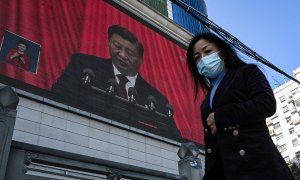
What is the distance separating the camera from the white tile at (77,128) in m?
10.2

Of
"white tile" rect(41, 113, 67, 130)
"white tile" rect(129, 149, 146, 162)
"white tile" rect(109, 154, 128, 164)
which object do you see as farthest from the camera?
"white tile" rect(129, 149, 146, 162)

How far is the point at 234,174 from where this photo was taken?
1.72 meters

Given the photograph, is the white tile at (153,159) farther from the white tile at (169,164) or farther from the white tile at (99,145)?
the white tile at (99,145)

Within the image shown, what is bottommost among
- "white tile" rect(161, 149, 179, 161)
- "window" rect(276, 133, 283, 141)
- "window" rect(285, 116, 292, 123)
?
"white tile" rect(161, 149, 179, 161)

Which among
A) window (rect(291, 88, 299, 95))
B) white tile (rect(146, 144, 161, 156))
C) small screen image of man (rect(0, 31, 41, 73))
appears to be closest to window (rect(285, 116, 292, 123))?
window (rect(291, 88, 299, 95))

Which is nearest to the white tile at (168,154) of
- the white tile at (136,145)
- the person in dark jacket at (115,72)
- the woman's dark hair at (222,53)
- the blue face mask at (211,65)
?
the white tile at (136,145)

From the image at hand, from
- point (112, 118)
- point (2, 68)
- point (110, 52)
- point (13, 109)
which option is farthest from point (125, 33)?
point (13, 109)

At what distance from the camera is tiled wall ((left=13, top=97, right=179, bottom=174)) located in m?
9.33

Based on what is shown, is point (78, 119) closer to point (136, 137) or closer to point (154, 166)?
point (136, 137)

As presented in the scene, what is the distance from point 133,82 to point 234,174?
1094 cm

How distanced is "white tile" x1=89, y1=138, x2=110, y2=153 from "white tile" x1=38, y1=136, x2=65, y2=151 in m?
1.02

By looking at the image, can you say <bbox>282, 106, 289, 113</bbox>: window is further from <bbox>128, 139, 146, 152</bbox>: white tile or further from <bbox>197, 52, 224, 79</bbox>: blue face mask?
<bbox>197, 52, 224, 79</bbox>: blue face mask

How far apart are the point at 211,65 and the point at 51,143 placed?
26.8ft

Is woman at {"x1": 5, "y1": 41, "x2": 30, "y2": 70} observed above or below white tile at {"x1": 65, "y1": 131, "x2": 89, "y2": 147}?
above
